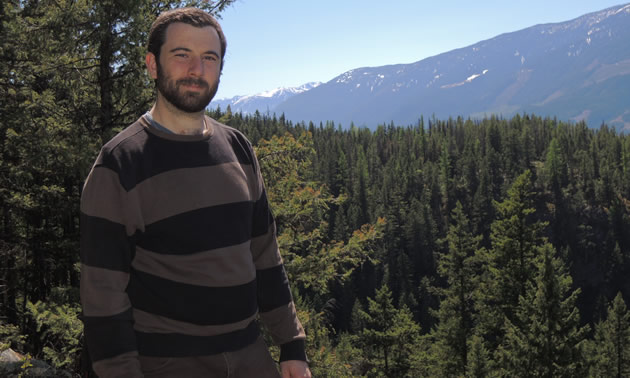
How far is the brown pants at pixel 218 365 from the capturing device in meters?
1.89

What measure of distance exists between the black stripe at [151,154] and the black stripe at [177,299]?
40 cm

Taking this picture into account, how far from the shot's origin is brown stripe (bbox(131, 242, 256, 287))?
6.30 ft

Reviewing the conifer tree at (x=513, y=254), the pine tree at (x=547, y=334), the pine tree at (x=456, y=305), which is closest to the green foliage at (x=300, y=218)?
the pine tree at (x=547, y=334)

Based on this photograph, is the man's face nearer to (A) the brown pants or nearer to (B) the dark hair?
(B) the dark hair

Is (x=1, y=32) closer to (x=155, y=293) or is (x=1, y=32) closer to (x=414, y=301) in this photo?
(x=155, y=293)

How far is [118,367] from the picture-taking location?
1.72 m

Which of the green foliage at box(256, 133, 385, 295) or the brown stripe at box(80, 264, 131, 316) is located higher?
the brown stripe at box(80, 264, 131, 316)

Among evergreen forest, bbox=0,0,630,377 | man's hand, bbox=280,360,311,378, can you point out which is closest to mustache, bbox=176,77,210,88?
man's hand, bbox=280,360,311,378

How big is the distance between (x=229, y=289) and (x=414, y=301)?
7079 cm

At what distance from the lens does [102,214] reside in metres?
1.77

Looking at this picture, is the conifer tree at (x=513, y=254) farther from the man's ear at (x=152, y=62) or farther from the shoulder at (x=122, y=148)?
the shoulder at (x=122, y=148)

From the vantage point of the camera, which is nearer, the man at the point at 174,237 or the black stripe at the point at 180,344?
the man at the point at 174,237

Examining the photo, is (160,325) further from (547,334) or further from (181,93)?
(547,334)

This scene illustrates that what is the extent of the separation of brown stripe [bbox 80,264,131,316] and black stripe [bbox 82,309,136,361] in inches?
1.0
